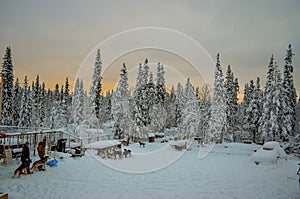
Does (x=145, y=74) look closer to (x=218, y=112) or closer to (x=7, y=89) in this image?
(x=218, y=112)

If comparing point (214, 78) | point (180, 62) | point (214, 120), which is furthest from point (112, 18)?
point (214, 120)

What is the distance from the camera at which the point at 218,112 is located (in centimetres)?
3903

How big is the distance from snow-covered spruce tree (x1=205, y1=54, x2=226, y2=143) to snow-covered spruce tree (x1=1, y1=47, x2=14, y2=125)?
3220cm

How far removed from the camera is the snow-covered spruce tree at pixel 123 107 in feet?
132

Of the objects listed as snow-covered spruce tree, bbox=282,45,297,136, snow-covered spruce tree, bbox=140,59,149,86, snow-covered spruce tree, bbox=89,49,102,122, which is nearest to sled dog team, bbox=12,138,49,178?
snow-covered spruce tree, bbox=89,49,102,122

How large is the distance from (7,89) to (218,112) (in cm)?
3390

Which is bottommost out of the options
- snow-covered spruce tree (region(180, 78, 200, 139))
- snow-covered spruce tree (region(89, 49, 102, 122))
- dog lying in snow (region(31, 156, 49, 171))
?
dog lying in snow (region(31, 156, 49, 171))

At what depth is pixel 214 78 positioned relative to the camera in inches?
1513

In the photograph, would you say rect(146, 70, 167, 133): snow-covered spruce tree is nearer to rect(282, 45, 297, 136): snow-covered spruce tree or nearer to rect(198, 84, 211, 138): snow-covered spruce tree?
rect(198, 84, 211, 138): snow-covered spruce tree

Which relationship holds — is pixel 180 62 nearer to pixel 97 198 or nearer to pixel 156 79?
pixel 97 198

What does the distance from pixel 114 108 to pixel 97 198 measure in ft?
105

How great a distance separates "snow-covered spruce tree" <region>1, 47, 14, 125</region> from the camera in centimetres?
3953

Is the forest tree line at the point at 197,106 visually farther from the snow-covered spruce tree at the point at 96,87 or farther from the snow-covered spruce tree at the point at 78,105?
the snow-covered spruce tree at the point at 78,105

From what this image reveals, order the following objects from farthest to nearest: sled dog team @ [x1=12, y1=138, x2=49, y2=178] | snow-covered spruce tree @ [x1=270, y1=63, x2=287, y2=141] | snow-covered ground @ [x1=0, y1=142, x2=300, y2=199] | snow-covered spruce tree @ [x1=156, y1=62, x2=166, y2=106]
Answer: snow-covered spruce tree @ [x1=156, y1=62, x2=166, y2=106]
snow-covered spruce tree @ [x1=270, y1=63, x2=287, y2=141]
sled dog team @ [x1=12, y1=138, x2=49, y2=178]
snow-covered ground @ [x1=0, y1=142, x2=300, y2=199]
